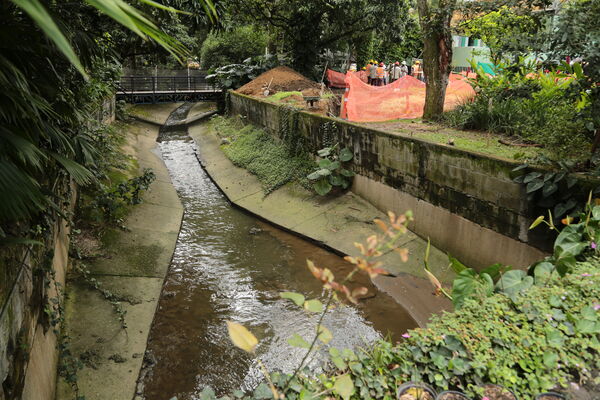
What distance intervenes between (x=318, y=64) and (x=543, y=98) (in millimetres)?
13630

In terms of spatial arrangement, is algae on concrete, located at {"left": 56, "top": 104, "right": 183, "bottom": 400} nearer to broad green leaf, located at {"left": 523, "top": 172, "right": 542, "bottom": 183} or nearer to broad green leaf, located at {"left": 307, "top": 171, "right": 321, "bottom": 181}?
broad green leaf, located at {"left": 307, "top": 171, "right": 321, "bottom": 181}

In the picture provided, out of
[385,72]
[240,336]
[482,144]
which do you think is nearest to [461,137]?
[482,144]

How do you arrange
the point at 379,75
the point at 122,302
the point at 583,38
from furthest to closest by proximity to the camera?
1. the point at 379,75
2. the point at 122,302
3. the point at 583,38

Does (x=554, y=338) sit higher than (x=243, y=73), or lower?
lower

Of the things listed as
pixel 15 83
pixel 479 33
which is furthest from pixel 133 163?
pixel 15 83

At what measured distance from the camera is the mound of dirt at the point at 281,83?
55.6 feet

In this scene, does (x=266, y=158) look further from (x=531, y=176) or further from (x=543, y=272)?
(x=543, y=272)

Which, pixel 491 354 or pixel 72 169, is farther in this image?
pixel 72 169

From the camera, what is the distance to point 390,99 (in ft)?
38.0

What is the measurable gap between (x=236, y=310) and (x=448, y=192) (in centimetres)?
403

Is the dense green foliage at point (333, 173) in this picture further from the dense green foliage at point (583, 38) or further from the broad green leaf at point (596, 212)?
the broad green leaf at point (596, 212)

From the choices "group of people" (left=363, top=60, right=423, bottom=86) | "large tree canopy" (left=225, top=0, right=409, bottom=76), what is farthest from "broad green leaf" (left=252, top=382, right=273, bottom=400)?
"group of people" (left=363, top=60, right=423, bottom=86)

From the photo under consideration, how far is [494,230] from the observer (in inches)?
273

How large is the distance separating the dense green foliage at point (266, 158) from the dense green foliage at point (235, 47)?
36.0 ft
